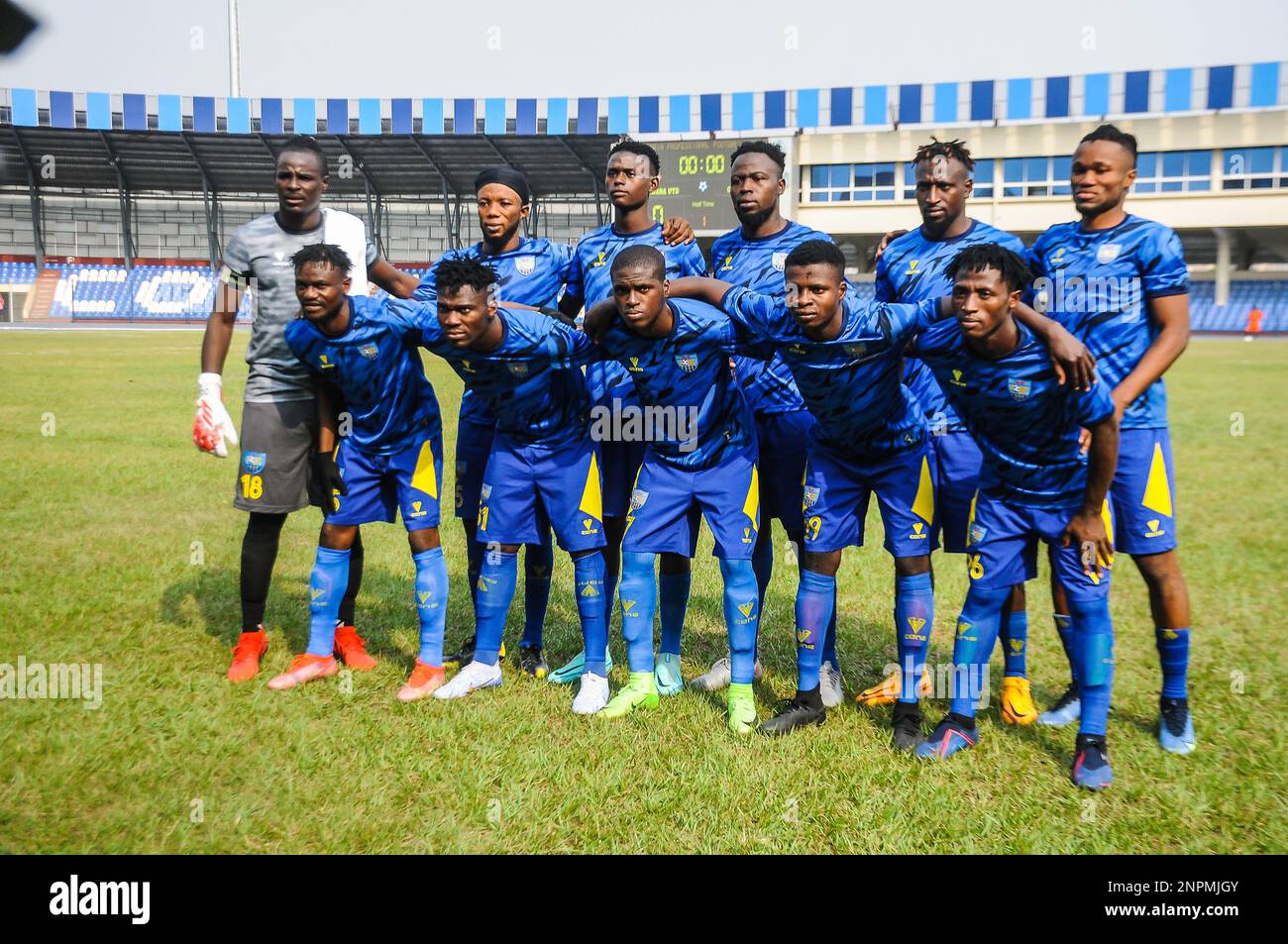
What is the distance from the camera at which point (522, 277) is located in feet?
17.5

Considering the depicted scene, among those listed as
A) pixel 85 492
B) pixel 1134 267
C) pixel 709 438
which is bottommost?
pixel 85 492

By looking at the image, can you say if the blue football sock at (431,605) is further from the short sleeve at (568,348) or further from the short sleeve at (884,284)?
the short sleeve at (884,284)

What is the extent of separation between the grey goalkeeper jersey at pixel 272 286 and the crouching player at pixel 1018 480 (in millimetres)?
3123

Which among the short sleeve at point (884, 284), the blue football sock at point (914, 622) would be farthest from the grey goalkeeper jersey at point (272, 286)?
the blue football sock at point (914, 622)

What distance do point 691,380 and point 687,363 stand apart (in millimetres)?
92

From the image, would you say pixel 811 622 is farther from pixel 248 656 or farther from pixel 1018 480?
pixel 248 656

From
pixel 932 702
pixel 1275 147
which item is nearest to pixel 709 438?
pixel 932 702

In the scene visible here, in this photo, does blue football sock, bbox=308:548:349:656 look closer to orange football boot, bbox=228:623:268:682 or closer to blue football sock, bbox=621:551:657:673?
orange football boot, bbox=228:623:268:682

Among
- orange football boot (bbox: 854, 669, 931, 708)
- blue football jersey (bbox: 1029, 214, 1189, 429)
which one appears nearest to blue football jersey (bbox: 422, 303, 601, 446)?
orange football boot (bbox: 854, 669, 931, 708)

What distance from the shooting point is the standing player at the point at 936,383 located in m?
4.68

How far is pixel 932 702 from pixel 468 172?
1997 inches

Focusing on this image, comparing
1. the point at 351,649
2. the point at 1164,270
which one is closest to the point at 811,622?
the point at 1164,270

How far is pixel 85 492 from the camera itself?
9789 mm

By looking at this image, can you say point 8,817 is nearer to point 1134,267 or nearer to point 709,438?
point 709,438
